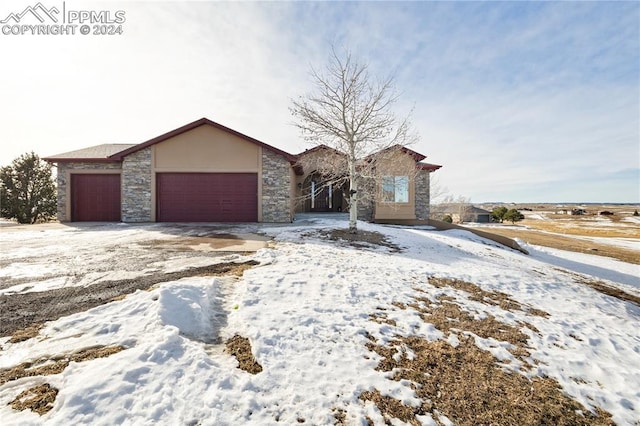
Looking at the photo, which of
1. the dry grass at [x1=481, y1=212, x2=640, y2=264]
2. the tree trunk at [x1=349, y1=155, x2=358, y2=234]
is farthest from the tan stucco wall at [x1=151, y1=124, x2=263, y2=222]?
the dry grass at [x1=481, y1=212, x2=640, y2=264]

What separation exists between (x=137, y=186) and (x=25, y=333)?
36.3 ft

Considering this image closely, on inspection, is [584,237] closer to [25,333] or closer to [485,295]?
[485,295]

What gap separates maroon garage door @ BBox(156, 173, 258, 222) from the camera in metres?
13.0

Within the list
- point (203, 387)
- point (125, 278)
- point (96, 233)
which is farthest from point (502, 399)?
point (96, 233)

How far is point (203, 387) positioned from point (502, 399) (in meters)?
2.95

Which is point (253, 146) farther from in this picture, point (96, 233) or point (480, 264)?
point (480, 264)

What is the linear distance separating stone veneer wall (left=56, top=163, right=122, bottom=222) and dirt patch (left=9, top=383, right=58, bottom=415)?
43.9 ft

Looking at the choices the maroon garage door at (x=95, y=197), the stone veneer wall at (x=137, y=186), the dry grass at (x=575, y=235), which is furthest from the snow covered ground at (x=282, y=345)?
the dry grass at (x=575, y=235)

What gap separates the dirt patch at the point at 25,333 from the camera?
3126 mm

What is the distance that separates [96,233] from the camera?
980 centimetres

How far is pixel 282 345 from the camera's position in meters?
3.35

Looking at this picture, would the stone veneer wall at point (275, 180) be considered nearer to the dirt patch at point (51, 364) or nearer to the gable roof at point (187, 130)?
the gable roof at point (187, 130)

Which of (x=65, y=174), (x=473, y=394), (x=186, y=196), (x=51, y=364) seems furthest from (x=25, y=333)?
(x=65, y=174)

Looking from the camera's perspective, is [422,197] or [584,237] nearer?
[422,197]
